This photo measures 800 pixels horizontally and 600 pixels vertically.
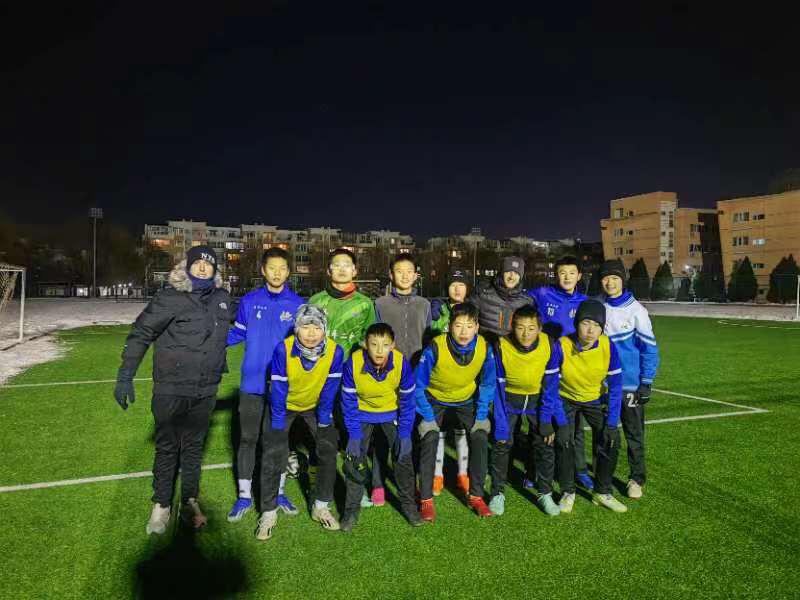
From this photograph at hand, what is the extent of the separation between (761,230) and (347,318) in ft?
240

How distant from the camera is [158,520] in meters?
4.11

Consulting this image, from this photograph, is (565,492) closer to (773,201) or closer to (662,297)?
(662,297)

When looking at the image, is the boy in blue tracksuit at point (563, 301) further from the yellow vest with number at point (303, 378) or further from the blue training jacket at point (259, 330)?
the blue training jacket at point (259, 330)

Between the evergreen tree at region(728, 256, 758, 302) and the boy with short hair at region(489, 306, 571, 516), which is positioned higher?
the evergreen tree at region(728, 256, 758, 302)

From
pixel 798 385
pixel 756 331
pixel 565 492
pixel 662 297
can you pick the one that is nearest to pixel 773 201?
pixel 662 297

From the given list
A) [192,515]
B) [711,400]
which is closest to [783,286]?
[711,400]

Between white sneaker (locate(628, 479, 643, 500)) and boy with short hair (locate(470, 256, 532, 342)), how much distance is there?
175cm

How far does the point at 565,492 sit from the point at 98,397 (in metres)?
8.00

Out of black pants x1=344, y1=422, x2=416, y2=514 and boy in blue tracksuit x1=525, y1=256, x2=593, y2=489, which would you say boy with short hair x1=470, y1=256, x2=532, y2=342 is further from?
black pants x1=344, y1=422, x2=416, y2=514

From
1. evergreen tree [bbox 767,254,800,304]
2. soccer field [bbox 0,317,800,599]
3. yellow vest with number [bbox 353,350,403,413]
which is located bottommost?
soccer field [bbox 0,317,800,599]

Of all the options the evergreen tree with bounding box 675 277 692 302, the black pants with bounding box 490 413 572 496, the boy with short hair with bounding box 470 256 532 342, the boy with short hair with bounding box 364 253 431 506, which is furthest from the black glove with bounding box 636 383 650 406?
the evergreen tree with bounding box 675 277 692 302

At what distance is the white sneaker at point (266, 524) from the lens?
158 inches

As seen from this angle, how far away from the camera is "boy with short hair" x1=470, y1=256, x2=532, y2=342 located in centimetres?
536

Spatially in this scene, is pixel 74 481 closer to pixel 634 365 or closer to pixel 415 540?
pixel 415 540
